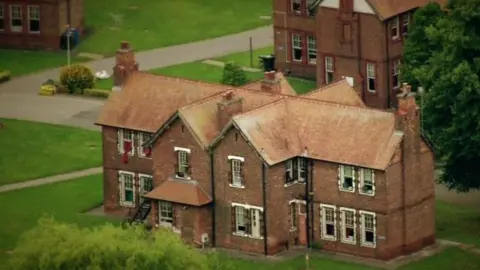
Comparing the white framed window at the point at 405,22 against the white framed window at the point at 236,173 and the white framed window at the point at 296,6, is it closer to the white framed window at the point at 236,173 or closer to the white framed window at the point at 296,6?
the white framed window at the point at 296,6

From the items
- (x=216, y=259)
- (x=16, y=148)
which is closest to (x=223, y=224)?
(x=216, y=259)

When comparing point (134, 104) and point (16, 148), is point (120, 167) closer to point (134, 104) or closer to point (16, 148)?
point (134, 104)

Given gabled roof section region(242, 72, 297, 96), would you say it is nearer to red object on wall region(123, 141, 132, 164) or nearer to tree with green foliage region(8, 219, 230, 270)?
red object on wall region(123, 141, 132, 164)

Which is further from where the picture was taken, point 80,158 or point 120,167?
point 80,158

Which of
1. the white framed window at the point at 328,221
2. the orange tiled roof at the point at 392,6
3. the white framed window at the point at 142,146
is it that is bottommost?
the white framed window at the point at 328,221

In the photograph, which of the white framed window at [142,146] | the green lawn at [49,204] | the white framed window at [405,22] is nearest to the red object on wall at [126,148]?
the white framed window at [142,146]

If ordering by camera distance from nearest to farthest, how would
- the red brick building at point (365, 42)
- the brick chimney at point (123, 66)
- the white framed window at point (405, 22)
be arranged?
the brick chimney at point (123, 66) < the red brick building at point (365, 42) < the white framed window at point (405, 22)

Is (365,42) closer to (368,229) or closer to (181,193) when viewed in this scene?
(181,193)
